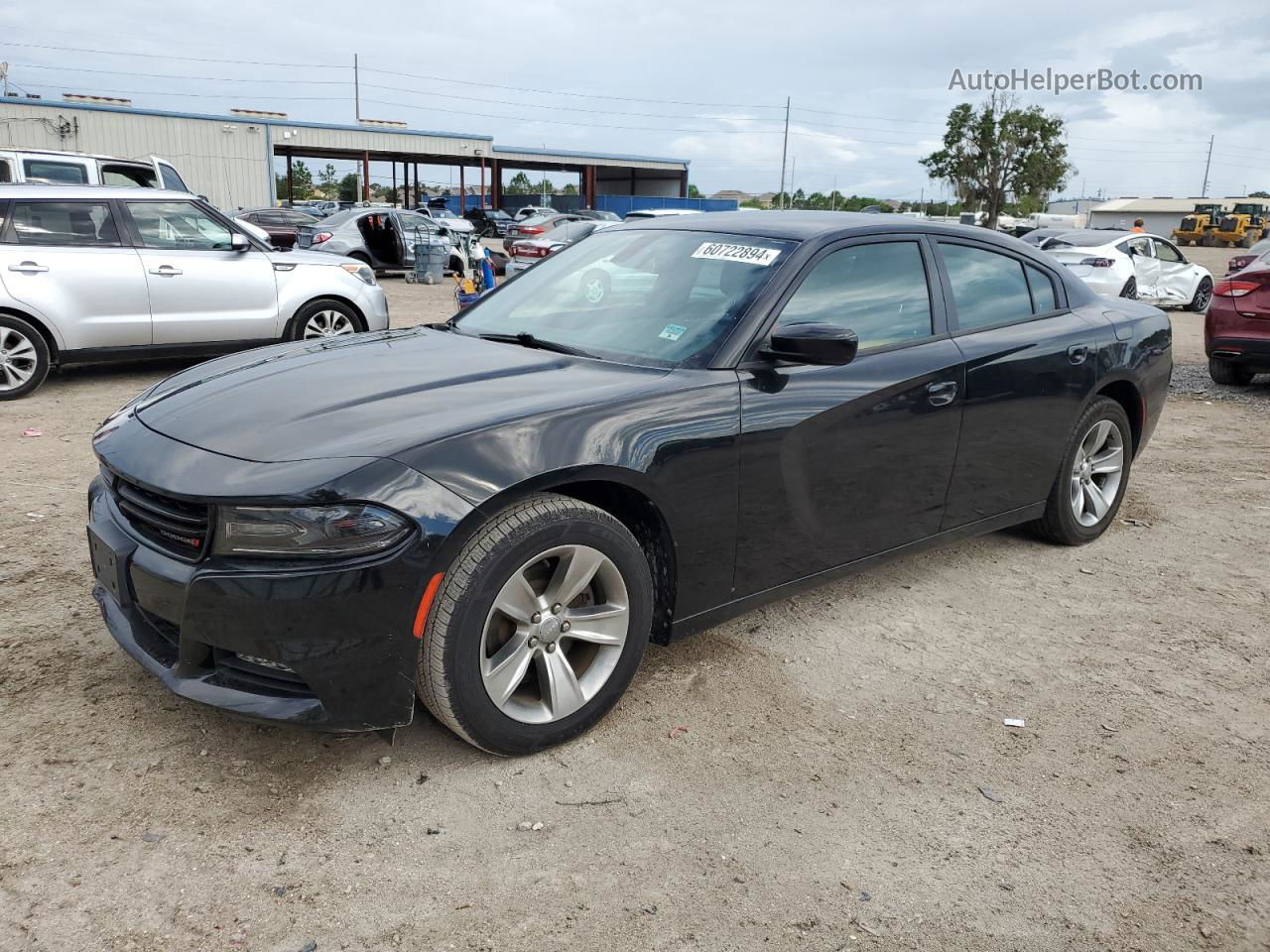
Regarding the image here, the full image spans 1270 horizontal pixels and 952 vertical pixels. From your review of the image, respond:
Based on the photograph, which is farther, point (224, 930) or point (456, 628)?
point (456, 628)

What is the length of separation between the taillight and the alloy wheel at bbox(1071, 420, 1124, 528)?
5.35m

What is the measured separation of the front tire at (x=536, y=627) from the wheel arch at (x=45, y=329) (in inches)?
267

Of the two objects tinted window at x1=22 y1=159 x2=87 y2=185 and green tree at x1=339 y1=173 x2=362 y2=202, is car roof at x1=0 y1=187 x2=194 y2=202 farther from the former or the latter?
green tree at x1=339 y1=173 x2=362 y2=202

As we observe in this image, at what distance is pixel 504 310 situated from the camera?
4129 mm

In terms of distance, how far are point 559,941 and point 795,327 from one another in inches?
77.7

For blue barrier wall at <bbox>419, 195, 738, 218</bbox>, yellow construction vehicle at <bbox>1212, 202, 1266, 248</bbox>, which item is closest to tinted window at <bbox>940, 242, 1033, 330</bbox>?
blue barrier wall at <bbox>419, 195, 738, 218</bbox>

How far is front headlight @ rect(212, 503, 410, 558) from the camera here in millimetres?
2531

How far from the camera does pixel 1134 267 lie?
1633 centimetres

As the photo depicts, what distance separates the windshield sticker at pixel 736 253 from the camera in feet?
11.9

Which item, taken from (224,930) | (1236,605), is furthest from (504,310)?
(1236,605)

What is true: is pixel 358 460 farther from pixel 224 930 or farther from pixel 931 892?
pixel 931 892

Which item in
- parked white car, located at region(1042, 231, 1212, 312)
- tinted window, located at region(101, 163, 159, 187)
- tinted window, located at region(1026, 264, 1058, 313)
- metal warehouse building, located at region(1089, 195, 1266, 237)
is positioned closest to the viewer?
tinted window, located at region(1026, 264, 1058, 313)

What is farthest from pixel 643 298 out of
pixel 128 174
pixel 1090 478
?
pixel 128 174

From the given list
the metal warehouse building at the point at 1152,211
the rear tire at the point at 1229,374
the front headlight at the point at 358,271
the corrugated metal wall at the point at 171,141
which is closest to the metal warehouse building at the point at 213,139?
the corrugated metal wall at the point at 171,141
